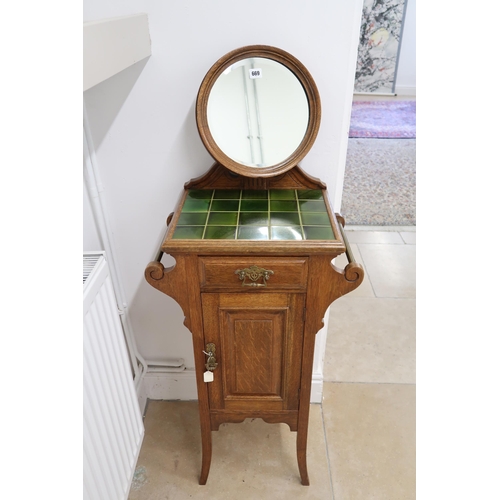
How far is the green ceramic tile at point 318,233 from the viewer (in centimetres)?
100

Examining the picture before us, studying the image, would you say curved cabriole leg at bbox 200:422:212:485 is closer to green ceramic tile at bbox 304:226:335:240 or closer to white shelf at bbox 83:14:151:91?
green ceramic tile at bbox 304:226:335:240

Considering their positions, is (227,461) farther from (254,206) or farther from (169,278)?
(254,206)

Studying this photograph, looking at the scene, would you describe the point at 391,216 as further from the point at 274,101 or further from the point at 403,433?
the point at 274,101

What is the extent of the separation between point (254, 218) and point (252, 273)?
0.15m

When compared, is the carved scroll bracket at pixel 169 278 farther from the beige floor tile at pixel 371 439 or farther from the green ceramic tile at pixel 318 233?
the beige floor tile at pixel 371 439

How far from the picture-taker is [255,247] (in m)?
0.97

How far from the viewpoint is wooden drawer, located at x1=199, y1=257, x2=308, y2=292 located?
1007 mm

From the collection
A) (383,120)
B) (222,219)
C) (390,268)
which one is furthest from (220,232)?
(383,120)

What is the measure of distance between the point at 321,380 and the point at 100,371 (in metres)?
0.93

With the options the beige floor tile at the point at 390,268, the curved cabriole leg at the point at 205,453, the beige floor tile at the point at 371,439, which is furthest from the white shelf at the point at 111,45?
the beige floor tile at the point at 390,268

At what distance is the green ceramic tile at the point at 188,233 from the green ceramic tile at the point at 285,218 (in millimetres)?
185

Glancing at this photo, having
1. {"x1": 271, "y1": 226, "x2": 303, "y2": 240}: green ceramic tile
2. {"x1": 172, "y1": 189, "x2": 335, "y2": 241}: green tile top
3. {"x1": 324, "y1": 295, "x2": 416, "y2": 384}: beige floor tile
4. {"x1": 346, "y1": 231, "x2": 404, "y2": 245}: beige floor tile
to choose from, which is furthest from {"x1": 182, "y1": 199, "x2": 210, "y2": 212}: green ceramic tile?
{"x1": 346, "y1": 231, "x2": 404, "y2": 245}: beige floor tile

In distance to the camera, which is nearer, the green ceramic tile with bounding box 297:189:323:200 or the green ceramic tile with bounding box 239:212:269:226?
the green ceramic tile with bounding box 239:212:269:226
